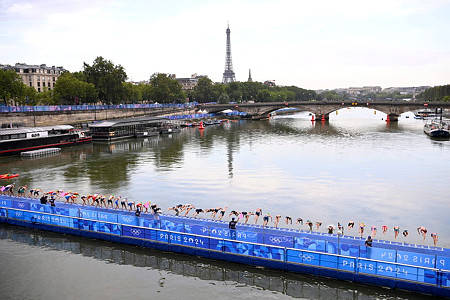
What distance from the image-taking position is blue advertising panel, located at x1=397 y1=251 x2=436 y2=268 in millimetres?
18625

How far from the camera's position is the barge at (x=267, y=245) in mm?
18906

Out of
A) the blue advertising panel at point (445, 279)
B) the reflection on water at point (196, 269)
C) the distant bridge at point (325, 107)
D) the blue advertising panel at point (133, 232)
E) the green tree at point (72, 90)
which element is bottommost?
the reflection on water at point (196, 269)

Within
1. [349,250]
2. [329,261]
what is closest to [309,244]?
[329,261]

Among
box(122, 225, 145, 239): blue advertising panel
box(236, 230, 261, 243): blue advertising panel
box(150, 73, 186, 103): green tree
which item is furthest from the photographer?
box(150, 73, 186, 103): green tree

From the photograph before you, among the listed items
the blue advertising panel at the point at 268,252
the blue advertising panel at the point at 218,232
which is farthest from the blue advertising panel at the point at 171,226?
the blue advertising panel at the point at 268,252

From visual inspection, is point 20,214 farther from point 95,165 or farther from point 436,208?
point 436,208

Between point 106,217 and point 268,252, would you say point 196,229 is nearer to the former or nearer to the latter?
point 268,252

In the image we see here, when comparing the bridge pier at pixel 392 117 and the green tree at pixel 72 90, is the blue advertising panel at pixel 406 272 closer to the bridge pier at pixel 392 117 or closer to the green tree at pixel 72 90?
Result: the green tree at pixel 72 90

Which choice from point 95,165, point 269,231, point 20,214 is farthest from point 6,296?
point 95,165

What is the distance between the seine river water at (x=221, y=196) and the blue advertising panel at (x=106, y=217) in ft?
4.99

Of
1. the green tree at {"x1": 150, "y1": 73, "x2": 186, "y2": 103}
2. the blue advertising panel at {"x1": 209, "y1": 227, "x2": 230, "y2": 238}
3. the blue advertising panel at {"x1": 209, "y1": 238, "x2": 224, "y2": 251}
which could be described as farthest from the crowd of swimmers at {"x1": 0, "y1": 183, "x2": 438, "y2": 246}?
the green tree at {"x1": 150, "y1": 73, "x2": 186, "y2": 103}

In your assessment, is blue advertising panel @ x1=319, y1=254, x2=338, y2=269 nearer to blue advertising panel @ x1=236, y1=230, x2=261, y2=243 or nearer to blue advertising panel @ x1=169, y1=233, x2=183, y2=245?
blue advertising panel @ x1=236, y1=230, x2=261, y2=243

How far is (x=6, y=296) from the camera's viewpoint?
19.8m

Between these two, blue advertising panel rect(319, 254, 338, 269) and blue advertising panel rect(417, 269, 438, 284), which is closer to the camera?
blue advertising panel rect(417, 269, 438, 284)
